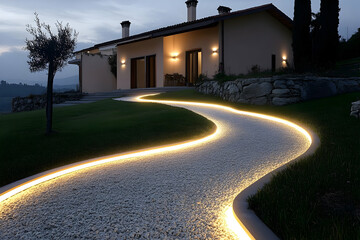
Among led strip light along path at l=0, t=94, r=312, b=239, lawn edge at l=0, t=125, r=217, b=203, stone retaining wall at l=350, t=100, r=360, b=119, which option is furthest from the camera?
stone retaining wall at l=350, t=100, r=360, b=119

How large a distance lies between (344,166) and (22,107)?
18980mm

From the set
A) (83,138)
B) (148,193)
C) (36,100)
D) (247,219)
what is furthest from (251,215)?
(36,100)

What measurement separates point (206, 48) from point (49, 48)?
1148 cm

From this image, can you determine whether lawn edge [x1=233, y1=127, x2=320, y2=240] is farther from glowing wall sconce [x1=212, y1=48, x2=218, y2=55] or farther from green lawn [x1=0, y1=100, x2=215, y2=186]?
glowing wall sconce [x1=212, y1=48, x2=218, y2=55]

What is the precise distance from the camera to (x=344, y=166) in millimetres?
3908

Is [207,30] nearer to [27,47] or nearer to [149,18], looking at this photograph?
[27,47]

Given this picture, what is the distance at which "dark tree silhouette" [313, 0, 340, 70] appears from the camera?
41.8 feet

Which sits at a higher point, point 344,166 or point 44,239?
point 344,166

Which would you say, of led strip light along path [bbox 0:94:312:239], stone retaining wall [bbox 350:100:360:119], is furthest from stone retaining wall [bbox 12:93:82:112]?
stone retaining wall [bbox 350:100:360:119]

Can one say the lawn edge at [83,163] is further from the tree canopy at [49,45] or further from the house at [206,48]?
the house at [206,48]

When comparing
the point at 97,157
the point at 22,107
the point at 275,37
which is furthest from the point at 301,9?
the point at 22,107

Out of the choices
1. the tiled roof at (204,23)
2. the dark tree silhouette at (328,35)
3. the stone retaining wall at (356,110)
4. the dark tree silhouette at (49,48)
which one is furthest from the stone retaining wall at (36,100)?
the stone retaining wall at (356,110)

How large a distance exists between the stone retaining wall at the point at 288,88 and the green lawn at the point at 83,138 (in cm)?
343

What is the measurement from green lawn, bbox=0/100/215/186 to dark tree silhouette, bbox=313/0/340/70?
8121mm
